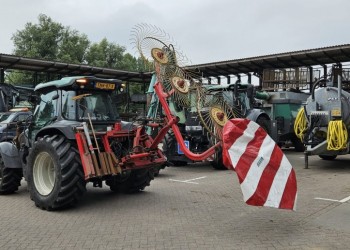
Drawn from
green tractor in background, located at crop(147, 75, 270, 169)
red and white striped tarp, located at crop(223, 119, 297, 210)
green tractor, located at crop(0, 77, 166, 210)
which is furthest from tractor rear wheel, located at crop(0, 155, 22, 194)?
red and white striped tarp, located at crop(223, 119, 297, 210)

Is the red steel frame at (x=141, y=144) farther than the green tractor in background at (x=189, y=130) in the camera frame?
No

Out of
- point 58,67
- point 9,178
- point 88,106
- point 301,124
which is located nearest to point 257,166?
point 88,106

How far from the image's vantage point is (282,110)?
18016 mm

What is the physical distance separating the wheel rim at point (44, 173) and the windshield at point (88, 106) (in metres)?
0.82

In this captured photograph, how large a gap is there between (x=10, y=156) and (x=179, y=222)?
3804 millimetres

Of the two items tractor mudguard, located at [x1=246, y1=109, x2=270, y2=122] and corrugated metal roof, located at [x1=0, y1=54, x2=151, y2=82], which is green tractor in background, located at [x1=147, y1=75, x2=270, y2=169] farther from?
corrugated metal roof, located at [x1=0, y1=54, x2=151, y2=82]

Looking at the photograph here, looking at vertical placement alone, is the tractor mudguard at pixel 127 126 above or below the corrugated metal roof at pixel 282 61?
below

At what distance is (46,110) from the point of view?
789 cm

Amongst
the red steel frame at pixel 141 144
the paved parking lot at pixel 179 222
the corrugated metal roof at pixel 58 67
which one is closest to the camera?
the paved parking lot at pixel 179 222

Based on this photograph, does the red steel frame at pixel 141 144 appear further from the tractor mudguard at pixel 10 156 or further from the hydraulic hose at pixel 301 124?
the hydraulic hose at pixel 301 124

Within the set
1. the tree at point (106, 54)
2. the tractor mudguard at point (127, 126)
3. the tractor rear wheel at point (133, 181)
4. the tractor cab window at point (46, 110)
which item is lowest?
the tractor rear wheel at point (133, 181)

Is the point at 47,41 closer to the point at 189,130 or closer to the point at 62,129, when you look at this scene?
the point at 189,130

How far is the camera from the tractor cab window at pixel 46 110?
7668mm

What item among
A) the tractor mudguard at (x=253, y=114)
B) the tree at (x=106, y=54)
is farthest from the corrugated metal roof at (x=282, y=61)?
the tree at (x=106, y=54)
